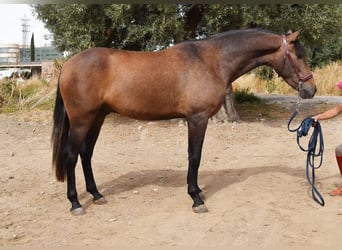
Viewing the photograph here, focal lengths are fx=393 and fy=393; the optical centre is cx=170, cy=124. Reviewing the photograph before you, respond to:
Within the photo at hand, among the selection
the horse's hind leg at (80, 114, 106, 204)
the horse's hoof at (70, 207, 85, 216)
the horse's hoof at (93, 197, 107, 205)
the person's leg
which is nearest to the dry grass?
the person's leg

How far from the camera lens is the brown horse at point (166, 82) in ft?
13.4

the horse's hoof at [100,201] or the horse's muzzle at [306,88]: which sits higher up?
the horse's muzzle at [306,88]

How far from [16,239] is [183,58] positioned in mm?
2415

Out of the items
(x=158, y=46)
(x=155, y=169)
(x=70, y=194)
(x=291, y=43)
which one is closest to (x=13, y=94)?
(x=158, y=46)

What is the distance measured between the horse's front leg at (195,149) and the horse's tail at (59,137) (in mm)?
1389

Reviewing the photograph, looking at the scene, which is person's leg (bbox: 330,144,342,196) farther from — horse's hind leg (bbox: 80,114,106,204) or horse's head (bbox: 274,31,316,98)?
horse's hind leg (bbox: 80,114,106,204)

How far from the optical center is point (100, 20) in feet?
27.9

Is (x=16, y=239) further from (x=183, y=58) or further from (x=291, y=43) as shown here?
(x=291, y=43)

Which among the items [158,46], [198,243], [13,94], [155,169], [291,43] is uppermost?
[291,43]

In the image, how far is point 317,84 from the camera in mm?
16578

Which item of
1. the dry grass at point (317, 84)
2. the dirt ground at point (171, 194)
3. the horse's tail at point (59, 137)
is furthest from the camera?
the dry grass at point (317, 84)

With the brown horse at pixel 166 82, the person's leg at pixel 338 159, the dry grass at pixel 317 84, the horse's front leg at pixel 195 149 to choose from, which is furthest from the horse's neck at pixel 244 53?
the dry grass at pixel 317 84

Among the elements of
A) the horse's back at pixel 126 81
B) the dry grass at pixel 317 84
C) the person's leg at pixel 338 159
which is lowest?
the dry grass at pixel 317 84

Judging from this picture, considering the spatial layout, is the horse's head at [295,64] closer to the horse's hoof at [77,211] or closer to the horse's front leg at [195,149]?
the horse's front leg at [195,149]
